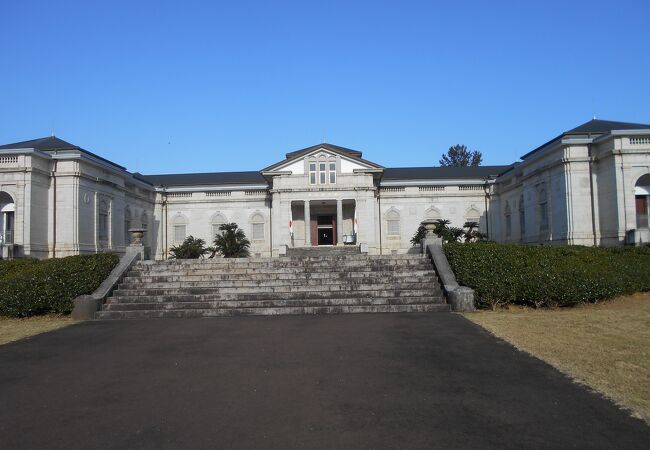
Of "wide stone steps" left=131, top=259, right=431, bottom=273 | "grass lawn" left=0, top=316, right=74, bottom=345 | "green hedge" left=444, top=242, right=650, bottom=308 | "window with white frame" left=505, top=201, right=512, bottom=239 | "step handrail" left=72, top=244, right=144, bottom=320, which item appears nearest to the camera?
"grass lawn" left=0, top=316, right=74, bottom=345

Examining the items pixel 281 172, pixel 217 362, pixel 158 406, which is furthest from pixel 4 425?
pixel 281 172

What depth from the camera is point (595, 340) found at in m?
9.37

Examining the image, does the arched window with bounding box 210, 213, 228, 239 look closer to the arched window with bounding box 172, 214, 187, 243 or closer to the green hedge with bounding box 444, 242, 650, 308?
the arched window with bounding box 172, 214, 187, 243

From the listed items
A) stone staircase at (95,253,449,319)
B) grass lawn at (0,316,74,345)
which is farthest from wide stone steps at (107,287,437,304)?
grass lawn at (0,316,74,345)

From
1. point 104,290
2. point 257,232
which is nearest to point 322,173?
point 257,232

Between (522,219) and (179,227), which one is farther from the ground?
(179,227)

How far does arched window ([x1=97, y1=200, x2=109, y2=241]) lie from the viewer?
110 ft

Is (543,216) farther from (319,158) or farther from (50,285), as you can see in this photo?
(50,285)

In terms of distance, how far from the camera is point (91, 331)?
12.0m

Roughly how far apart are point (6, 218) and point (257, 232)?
1981cm

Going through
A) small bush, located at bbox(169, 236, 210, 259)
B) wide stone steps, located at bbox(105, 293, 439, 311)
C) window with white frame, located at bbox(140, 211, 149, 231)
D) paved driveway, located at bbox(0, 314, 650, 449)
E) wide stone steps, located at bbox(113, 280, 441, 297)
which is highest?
window with white frame, located at bbox(140, 211, 149, 231)

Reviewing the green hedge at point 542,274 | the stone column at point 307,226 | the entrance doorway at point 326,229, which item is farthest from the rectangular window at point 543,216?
the stone column at point 307,226

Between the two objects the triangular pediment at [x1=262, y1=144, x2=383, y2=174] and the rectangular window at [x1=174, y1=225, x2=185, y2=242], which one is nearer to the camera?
the triangular pediment at [x1=262, y1=144, x2=383, y2=174]

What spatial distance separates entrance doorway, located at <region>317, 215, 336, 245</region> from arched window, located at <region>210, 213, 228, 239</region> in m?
9.07
